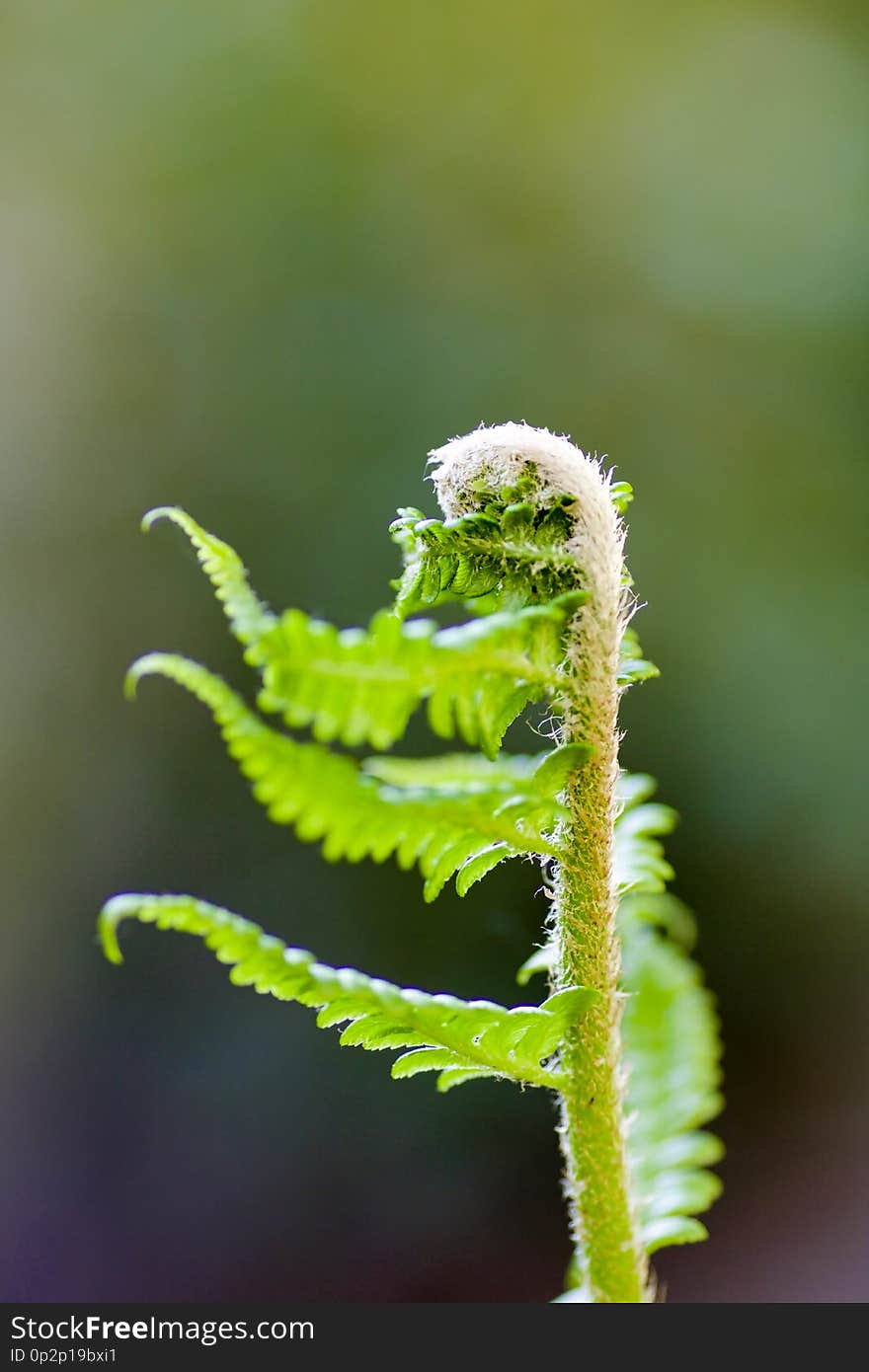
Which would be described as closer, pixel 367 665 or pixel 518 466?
pixel 367 665

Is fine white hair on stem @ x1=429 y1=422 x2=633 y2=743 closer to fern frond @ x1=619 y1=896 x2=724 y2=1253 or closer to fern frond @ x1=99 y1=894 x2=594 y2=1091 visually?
fern frond @ x1=99 y1=894 x2=594 y2=1091

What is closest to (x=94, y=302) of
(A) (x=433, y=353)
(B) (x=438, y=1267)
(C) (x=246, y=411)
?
(C) (x=246, y=411)

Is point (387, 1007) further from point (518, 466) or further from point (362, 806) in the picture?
point (518, 466)

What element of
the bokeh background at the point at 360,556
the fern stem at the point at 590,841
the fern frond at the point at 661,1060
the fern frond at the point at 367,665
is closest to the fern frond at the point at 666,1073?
the fern frond at the point at 661,1060

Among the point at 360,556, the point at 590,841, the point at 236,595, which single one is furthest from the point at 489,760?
the point at 360,556

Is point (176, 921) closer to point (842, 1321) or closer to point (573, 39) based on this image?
point (842, 1321)

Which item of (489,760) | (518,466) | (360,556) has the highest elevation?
(360,556)

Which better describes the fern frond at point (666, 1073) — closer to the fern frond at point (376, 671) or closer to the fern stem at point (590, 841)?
the fern stem at point (590, 841)
